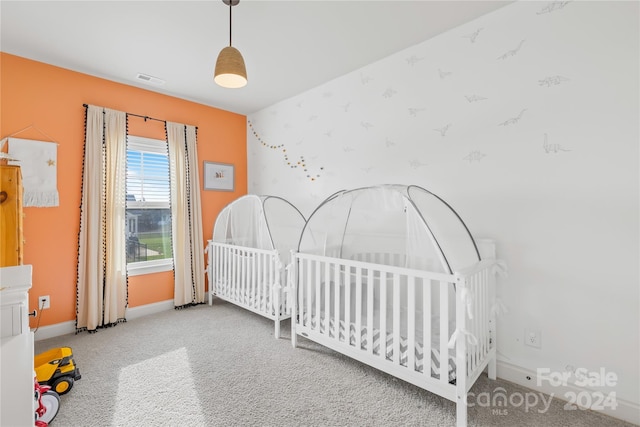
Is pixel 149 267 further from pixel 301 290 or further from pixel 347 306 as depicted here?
pixel 347 306

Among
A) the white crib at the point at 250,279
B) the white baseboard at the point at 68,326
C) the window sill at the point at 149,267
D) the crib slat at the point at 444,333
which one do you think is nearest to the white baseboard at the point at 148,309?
the white baseboard at the point at 68,326

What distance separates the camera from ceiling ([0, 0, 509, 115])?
1960 mm

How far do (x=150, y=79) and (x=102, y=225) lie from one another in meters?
1.54

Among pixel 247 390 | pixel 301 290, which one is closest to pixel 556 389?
pixel 301 290

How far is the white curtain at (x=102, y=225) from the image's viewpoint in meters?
2.78

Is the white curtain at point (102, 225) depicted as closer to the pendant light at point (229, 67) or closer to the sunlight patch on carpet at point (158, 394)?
the sunlight patch on carpet at point (158, 394)

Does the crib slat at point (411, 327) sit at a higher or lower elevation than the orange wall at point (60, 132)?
lower

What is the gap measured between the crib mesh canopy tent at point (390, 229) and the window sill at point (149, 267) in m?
1.83

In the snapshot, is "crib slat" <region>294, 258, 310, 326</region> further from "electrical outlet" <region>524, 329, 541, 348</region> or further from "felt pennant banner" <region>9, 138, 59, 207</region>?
"felt pennant banner" <region>9, 138, 59, 207</region>

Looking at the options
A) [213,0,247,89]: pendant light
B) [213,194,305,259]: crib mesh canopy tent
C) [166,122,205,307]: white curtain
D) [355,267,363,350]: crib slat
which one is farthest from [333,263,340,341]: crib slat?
[166,122,205,307]: white curtain

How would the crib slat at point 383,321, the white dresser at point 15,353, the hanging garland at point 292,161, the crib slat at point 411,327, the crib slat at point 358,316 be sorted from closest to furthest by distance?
the white dresser at point 15,353 < the crib slat at point 411,327 < the crib slat at point 383,321 < the crib slat at point 358,316 < the hanging garland at point 292,161

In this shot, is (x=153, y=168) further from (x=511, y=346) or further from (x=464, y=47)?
(x=511, y=346)

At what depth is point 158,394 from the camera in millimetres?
1870

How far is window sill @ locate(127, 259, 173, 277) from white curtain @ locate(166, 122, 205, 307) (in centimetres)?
10
